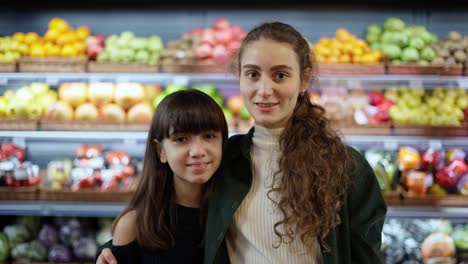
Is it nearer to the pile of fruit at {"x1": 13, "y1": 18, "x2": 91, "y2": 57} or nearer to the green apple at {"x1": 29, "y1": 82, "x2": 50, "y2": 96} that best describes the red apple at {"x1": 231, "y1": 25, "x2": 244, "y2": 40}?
the pile of fruit at {"x1": 13, "y1": 18, "x2": 91, "y2": 57}

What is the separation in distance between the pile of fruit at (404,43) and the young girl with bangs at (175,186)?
2.36 metres

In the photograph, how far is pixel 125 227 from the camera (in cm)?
183

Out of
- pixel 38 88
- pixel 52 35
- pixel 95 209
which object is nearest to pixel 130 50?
pixel 52 35

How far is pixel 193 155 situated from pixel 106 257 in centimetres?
41

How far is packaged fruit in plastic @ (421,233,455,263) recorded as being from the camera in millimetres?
3742

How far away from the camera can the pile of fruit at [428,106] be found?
3.76 m

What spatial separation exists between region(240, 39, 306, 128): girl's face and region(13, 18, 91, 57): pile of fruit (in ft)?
8.13

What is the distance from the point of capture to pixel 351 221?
1.71 m

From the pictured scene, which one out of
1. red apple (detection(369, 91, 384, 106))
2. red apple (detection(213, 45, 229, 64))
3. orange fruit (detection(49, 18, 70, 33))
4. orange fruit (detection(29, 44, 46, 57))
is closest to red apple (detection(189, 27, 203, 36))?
red apple (detection(213, 45, 229, 64))

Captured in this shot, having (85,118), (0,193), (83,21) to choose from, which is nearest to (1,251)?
(0,193)

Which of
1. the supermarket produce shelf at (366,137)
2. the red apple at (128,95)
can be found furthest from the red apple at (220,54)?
the supermarket produce shelf at (366,137)

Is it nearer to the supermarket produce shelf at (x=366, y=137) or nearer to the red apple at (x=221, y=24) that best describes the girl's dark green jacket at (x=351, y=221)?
the supermarket produce shelf at (x=366, y=137)

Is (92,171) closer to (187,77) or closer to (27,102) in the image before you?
(27,102)

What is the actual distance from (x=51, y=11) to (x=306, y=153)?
3.26m
